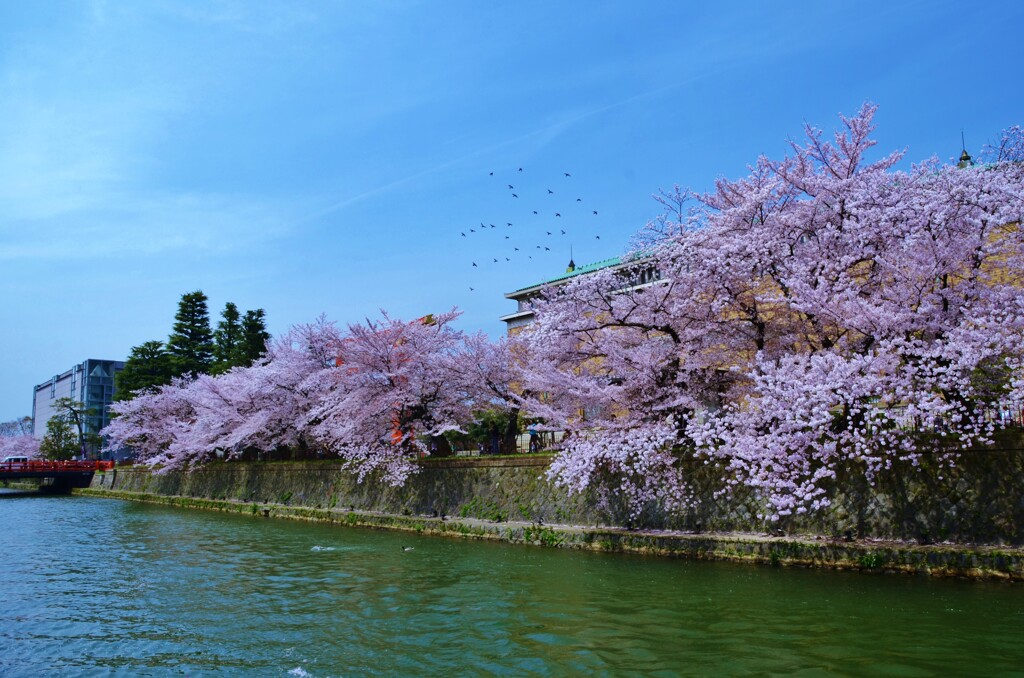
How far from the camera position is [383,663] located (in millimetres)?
9188

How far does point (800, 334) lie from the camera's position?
18484 mm

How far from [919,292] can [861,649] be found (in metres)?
8.81

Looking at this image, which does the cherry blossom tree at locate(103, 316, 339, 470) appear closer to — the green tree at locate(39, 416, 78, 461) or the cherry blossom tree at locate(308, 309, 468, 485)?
the cherry blossom tree at locate(308, 309, 468, 485)

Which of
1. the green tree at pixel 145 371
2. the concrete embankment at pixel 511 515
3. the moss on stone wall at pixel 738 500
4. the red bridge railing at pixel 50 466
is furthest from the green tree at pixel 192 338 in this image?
the moss on stone wall at pixel 738 500

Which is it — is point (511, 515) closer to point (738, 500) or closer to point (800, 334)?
point (738, 500)

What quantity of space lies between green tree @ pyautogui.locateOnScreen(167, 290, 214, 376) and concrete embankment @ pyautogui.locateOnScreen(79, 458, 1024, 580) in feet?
58.2

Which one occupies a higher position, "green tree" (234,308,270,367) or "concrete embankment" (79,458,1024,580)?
"green tree" (234,308,270,367)

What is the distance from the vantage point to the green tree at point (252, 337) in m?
56.8

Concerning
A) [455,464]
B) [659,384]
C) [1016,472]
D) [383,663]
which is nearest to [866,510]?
[1016,472]

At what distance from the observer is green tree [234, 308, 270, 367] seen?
186 feet

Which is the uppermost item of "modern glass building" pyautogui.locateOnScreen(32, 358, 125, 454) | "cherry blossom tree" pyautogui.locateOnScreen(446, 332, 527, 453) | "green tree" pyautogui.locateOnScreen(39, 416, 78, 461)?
"modern glass building" pyautogui.locateOnScreen(32, 358, 125, 454)

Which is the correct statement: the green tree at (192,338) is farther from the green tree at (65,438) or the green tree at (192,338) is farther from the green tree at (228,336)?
the green tree at (65,438)

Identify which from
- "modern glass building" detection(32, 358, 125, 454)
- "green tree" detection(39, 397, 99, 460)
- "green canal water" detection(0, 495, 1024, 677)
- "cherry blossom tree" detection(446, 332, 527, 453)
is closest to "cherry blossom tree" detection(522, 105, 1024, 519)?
"green canal water" detection(0, 495, 1024, 677)

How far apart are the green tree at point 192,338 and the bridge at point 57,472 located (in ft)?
31.7
